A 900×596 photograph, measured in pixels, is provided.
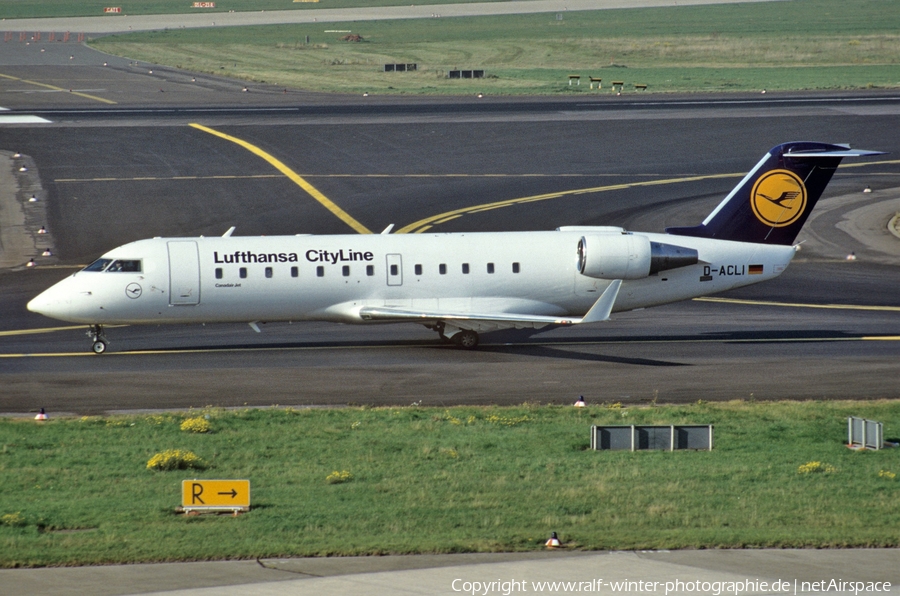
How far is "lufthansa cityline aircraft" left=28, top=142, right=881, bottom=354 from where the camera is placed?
Answer: 115 ft

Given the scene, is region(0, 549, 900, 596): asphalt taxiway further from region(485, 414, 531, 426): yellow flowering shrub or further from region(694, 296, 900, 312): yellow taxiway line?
region(694, 296, 900, 312): yellow taxiway line

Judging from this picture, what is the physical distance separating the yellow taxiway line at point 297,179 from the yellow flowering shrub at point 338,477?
28.9 metres

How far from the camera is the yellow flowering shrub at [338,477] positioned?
2330cm

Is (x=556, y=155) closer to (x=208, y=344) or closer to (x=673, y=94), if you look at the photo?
(x=673, y=94)

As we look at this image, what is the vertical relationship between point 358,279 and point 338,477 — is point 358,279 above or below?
above

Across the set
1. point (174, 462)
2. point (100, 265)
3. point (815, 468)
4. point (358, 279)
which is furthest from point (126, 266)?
point (815, 468)

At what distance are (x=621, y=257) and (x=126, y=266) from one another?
1458cm

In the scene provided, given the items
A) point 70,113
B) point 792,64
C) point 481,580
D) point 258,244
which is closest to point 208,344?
point 258,244

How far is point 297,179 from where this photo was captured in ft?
204

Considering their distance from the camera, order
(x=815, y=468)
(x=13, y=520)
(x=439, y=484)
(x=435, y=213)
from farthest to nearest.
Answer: (x=435, y=213) < (x=815, y=468) < (x=439, y=484) < (x=13, y=520)

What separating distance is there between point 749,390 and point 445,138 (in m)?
42.3

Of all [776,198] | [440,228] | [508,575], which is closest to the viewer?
[508,575]

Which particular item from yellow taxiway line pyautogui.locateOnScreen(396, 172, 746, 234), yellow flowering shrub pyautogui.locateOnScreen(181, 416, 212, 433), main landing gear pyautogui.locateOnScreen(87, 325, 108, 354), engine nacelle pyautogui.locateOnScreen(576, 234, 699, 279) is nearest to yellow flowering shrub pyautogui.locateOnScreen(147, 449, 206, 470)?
yellow flowering shrub pyautogui.locateOnScreen(181, 416, 212, 433)

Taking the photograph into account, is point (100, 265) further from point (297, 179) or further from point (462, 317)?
point (297, 179)
